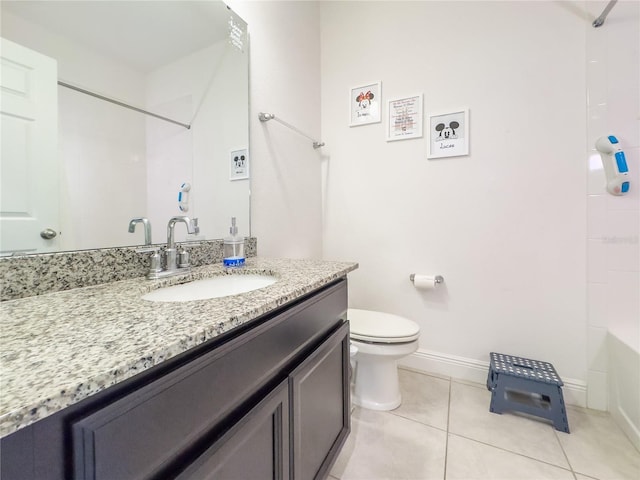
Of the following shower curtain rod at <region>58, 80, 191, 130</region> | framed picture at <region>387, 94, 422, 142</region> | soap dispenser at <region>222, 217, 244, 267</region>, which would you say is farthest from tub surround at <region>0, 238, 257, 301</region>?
framed picture at <region>387, 94, 422, 142</region>

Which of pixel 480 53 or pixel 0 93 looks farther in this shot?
pixel 480 53

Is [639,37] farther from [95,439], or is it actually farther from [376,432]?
[95,439]

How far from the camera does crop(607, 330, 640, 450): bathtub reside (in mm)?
1141

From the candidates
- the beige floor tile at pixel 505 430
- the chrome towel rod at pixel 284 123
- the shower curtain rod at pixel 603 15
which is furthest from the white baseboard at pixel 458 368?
the shower curtain rod at pixel 603 15

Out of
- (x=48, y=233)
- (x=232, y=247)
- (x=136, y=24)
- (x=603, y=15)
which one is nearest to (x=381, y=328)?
(x=232, y=247)

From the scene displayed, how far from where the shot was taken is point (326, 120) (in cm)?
204

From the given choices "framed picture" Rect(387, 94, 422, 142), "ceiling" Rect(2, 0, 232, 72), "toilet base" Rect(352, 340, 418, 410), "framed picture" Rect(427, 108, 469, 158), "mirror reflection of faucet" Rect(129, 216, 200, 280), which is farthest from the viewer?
"framed picture" Rect(387, 94, 422, 142)

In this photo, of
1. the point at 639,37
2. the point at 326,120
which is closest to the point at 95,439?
the point at 326,120

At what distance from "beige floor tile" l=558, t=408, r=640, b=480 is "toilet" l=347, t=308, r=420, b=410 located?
71 cm

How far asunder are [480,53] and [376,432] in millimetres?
2112

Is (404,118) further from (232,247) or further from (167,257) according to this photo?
(167,257)

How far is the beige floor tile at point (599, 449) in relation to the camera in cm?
104

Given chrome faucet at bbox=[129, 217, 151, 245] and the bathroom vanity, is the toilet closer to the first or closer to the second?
the bathroom vanity

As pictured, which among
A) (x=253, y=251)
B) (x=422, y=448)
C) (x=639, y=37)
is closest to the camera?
(x=422, y=448)
